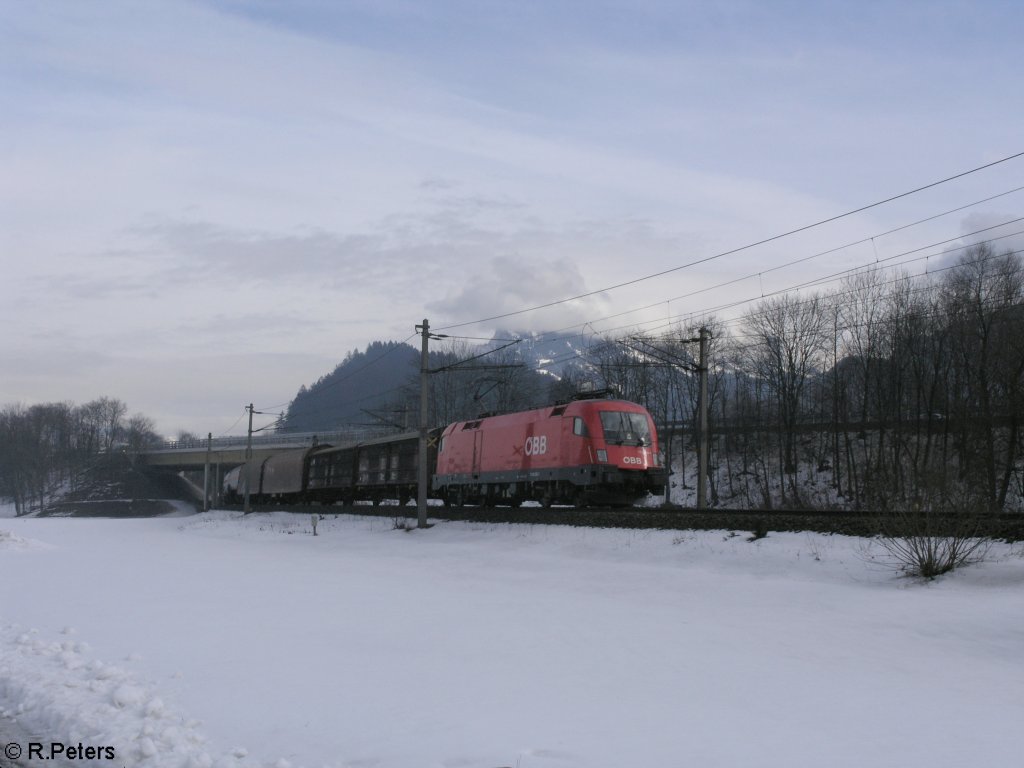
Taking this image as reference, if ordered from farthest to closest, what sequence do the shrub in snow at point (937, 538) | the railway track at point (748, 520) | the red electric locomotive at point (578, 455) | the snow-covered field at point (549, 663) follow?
the red electric locomotive at point (578, 455)
the railway track at point (748, 520)
the shrub in snow at point (937, 538)
the snow-covered field at point (549, 663)

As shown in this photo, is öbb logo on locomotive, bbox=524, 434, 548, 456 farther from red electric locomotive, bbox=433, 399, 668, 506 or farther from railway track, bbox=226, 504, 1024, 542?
railway track, bbox=226, 504, 1024, 542

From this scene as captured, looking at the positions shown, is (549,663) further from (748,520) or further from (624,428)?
(624,428)

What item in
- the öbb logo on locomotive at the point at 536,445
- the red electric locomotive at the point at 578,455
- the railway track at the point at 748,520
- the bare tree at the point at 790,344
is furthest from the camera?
the bare tree at the point at 790,344

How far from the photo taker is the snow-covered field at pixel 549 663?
7938 mm

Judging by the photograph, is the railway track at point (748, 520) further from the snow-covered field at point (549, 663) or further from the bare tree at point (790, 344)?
the bare tree at point (790, 344)

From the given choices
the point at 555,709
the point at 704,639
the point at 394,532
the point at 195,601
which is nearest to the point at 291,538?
the point at 394,532

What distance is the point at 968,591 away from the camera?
14.7m

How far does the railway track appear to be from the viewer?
55.4ft

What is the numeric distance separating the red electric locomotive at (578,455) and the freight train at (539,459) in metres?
0.03

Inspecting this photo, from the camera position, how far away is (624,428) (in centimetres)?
2844

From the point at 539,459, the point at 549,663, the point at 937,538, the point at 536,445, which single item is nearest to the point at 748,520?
the point at 937,538

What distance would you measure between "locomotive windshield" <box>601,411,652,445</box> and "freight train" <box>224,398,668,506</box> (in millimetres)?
32

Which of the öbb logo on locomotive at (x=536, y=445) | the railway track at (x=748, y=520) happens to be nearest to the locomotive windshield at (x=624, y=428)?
the railway track at (x=748, y=520)

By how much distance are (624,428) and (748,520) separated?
24.0 ft
